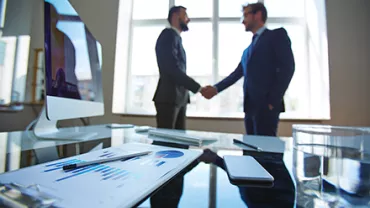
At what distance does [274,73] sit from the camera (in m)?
1.26

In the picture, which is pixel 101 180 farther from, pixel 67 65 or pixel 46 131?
pixel 46 131

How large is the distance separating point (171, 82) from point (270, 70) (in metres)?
0.71

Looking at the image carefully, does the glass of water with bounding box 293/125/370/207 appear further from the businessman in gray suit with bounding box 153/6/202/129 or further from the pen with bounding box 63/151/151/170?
the businessman in gray suit with bounding box 153/6/202/129

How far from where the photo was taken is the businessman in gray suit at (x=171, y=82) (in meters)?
1.33

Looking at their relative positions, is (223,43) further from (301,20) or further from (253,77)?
(253,77)

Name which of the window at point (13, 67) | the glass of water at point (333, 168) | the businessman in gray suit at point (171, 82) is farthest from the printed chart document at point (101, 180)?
the window at point (13, 67)

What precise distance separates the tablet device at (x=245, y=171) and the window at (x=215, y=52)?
183 cm

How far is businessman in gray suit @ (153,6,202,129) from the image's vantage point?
1.33 m

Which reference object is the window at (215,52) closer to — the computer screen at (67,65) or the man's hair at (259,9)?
the man's hair at (259,9)

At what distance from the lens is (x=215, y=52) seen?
2314mm

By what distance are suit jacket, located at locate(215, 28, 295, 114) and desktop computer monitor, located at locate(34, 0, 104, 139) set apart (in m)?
1.01

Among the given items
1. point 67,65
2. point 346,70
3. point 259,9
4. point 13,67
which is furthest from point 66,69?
point 346,70

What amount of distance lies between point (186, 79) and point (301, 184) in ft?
4.02

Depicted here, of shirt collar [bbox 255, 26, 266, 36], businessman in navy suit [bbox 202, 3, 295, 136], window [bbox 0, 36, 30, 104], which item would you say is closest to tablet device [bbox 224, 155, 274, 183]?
businessman in navy suit [bbox 202, 3, 295, 136]
